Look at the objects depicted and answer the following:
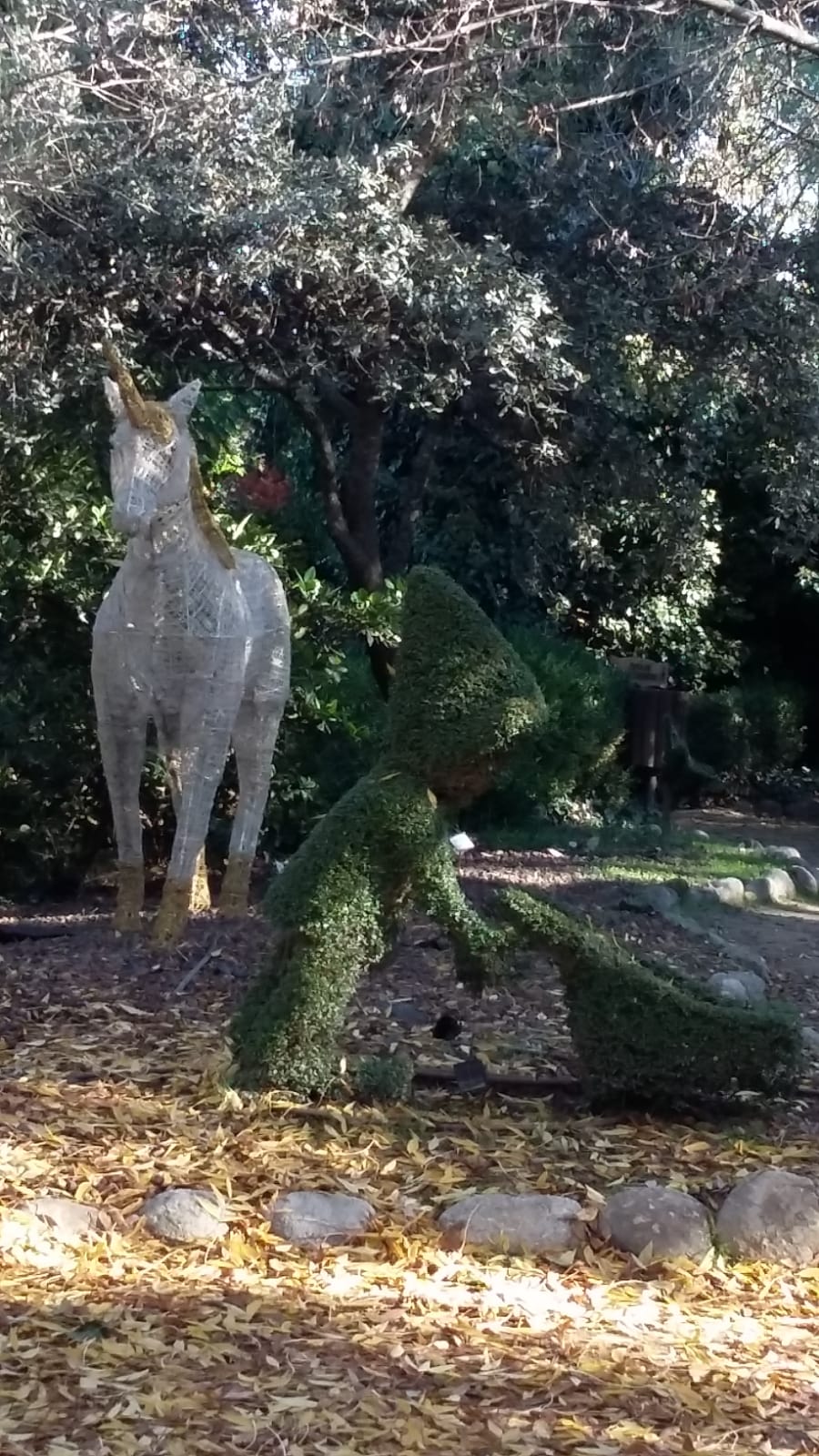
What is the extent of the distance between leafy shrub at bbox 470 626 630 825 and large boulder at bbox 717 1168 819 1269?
25.5 ft

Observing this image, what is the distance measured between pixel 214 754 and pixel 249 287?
292 cm

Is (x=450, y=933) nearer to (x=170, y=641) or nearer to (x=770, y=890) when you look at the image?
(x=170, y=641)

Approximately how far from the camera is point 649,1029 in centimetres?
464

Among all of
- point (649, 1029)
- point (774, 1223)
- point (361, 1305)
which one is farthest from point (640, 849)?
point (361, 1305)

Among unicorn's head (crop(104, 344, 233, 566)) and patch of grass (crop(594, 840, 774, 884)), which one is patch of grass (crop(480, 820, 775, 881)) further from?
unicorn's head (crop(104, 344, 233, 566))

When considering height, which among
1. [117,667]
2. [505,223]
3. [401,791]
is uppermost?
[505,223]

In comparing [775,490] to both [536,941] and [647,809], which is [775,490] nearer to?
[647,809]

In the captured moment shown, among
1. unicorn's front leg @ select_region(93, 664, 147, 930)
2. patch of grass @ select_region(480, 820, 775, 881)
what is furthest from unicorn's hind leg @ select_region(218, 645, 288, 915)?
patch of grass @ select_region(480, 820, 775, 881)

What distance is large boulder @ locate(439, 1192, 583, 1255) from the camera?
406 cm

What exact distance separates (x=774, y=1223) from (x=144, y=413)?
3643 millimetres

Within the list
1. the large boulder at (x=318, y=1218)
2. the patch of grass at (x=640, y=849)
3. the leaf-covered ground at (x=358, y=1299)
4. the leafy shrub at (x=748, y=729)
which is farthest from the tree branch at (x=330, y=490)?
the large boulder at (x=318, y=1218)

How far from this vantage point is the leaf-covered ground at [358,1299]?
3170 mm

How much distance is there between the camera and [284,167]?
7.75 metres

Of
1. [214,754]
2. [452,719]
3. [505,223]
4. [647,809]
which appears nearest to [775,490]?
[505,223]
